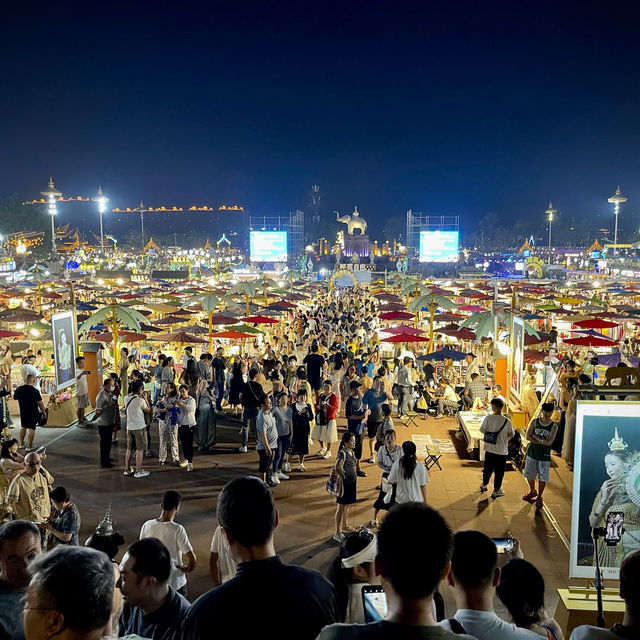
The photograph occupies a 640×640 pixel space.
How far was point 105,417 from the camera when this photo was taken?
8.71 m

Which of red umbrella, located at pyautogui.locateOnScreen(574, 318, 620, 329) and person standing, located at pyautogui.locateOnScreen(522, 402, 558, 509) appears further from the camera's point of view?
red umbrella, located at pyautogui.locateOnScreen(574, 318, 620, 329)

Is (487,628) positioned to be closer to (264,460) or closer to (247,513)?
(247,513)

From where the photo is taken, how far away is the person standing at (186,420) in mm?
8570

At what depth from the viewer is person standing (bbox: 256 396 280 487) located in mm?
7660

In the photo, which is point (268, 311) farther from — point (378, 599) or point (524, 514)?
point (378, 599)

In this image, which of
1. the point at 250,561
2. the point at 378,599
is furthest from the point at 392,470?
the point at 250,561

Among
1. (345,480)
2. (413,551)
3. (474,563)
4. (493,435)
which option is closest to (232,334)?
(493,435)

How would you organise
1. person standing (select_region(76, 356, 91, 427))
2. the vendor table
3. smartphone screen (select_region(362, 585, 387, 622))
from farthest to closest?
person standing (select_region(76, 356, 91, 427)) → the vendor table → smartphone screen (select_region(362, 585, 387, 622))

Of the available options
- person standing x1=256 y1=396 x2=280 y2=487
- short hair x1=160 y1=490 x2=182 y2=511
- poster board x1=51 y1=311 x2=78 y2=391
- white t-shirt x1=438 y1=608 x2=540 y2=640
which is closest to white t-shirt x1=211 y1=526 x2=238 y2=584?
short hair x1=160 y1=490 x2=182 y2=511

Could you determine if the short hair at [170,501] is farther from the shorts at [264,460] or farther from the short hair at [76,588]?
the shorts at [264,460]

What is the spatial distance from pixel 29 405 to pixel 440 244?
49.6 meters

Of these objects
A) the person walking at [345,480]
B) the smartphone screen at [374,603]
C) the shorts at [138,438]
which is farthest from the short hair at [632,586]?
the shorts at [138,438]

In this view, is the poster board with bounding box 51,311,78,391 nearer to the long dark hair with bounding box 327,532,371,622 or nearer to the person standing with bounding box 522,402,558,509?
the person standing with bounding box 522,402,558,509

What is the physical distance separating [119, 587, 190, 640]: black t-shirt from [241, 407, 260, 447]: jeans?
6.32 meters
